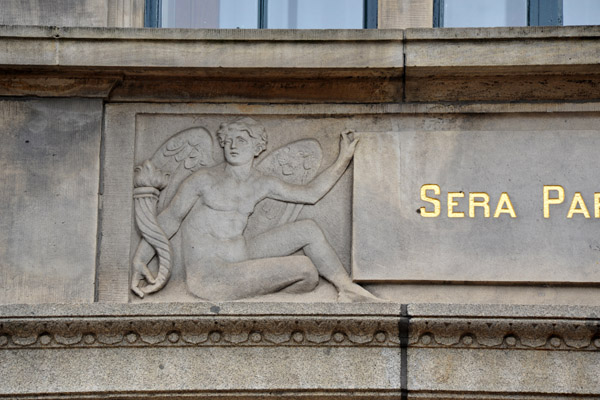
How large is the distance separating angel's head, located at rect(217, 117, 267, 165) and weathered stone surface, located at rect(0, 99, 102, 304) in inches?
31.3

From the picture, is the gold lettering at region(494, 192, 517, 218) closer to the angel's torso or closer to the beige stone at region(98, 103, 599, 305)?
the beige stone at region(98, 103, 599, 305)

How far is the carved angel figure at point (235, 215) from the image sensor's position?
8656 mm

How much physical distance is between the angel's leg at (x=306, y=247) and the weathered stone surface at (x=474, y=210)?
0.37 ft

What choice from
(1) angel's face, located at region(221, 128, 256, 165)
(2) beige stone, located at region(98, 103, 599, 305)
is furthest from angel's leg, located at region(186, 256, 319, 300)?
(1) angel's face, located at region(221, 128, 256, 165)

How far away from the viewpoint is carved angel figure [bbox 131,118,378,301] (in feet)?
28.4

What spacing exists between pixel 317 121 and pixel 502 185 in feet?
4.02

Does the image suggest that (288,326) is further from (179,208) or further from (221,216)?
(179,208)

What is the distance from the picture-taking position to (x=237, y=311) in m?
8.46

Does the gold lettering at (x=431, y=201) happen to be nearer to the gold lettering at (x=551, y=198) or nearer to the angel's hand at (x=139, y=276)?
the gold lettering at (x=551, y=198)

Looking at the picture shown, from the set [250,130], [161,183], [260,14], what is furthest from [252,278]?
[260,14]

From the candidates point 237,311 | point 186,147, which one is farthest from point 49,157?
point 237,311

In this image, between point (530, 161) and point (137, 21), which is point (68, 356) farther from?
point (530, 161)

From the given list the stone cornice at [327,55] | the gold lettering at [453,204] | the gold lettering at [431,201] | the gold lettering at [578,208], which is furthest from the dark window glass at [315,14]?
the gold lettering at [578,208]

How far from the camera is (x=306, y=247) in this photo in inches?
344
